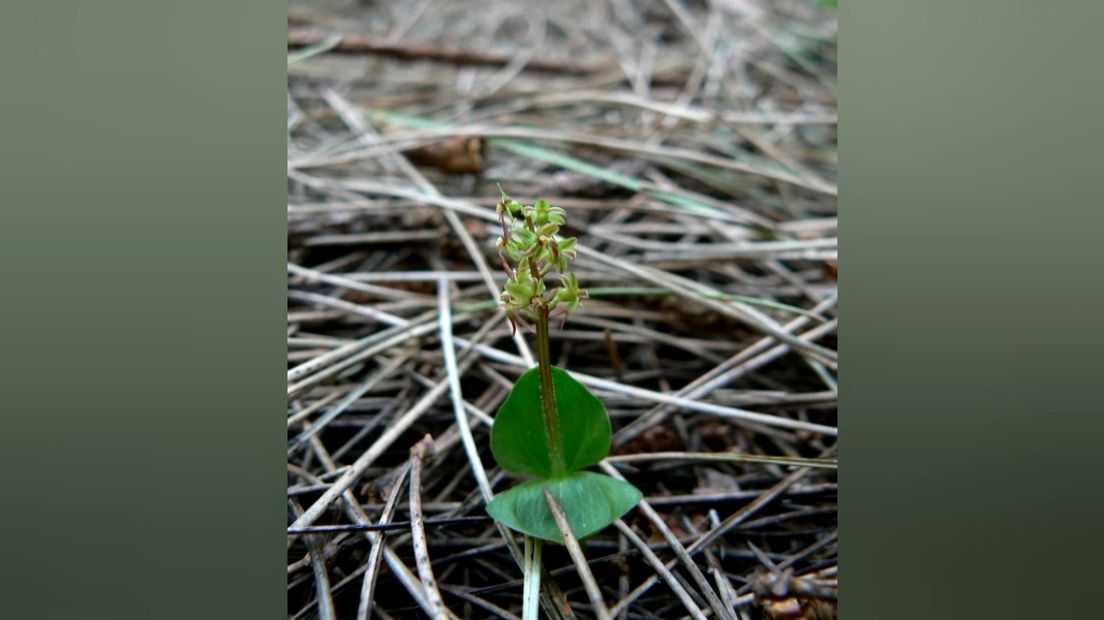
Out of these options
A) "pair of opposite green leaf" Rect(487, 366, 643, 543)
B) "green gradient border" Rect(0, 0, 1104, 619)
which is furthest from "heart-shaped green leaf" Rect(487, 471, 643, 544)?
"green gradient border" Rect(0, 0, 1104, 619)

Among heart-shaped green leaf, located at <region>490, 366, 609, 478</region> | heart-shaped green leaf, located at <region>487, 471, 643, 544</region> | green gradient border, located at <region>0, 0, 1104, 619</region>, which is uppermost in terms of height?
green gradient border, located at <region>0, 0, 1104, 619</region>
